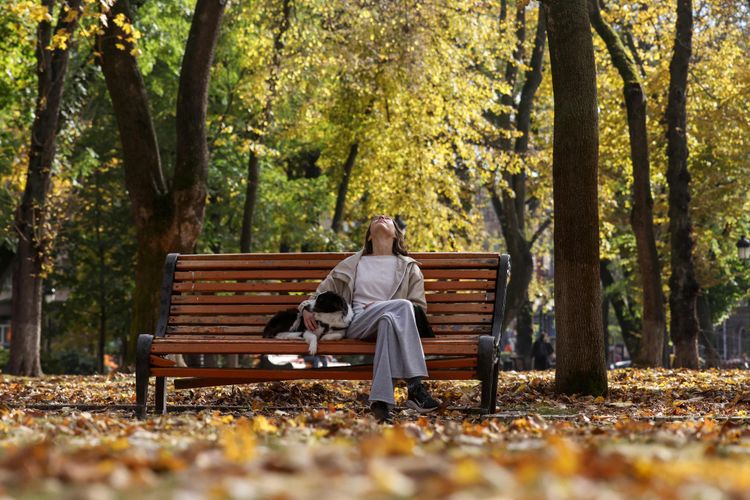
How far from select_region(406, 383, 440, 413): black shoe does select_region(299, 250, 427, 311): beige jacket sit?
0.81 metres

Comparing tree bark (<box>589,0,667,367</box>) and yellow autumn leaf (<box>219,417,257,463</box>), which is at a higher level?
tree bark (<box>589,0,667,367</box>)

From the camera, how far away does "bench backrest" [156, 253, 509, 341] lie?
9398 mm

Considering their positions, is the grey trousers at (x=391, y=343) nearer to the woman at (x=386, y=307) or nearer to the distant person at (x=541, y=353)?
the woman at (x=386, y=307)

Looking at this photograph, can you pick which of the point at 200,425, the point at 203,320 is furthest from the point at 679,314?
the point at 200,425

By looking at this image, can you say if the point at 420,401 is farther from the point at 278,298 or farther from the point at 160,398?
the point at 160,398

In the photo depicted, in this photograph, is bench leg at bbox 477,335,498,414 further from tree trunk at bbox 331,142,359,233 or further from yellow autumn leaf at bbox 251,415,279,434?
tree trunk at bbox 331,142,359,233

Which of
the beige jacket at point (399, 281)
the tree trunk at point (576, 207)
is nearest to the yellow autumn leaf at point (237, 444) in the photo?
the beige jacket at point (399, 281)

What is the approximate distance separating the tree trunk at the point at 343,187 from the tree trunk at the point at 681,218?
10.2m

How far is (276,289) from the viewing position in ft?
32.4

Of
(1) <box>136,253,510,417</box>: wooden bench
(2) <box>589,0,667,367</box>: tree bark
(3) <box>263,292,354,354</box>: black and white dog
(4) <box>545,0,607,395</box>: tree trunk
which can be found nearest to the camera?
(1) <box>136,253,510,417</box>: wooden bench

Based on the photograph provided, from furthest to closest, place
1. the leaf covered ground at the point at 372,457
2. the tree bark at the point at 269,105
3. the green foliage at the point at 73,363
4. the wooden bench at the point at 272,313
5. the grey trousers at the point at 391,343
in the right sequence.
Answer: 1. the green foliage at the point at 73,363
2. the tree bark at the point at 269,105
3. the wooden bench at the point at 272,313
4. the grey trousers at the point at 391,343
5. the leaf covered ground at the point at 372,457

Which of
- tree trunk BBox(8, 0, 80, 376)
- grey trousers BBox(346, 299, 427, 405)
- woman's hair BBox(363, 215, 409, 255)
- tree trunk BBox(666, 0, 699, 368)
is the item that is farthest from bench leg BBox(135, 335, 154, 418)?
tree trunk BBox(666, 0, 699, 368)

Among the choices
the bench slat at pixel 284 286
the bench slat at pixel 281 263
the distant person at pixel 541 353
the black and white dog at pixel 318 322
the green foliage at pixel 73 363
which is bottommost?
the green foliage at pixel 73 363

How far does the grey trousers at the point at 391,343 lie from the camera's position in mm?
8164
